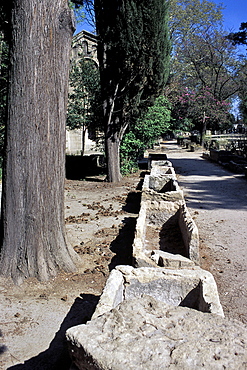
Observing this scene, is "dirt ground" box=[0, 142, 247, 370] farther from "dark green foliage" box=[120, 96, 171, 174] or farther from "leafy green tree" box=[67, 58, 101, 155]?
"leafy green tree" box=[67, 58, 101, 155]

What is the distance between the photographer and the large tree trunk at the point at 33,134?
4.12 metres

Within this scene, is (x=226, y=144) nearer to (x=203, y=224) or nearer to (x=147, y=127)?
(x=147, y=127)

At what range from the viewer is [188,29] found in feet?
99.7

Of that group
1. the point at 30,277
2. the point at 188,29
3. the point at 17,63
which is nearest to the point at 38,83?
the point at 17,63

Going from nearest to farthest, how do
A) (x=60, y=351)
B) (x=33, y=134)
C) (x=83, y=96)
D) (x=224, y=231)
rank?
(x=60, y=351) < (x=33, y=134) < (x=224, y=231) < (x=83, y=96)

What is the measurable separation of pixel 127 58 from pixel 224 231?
7297 mm

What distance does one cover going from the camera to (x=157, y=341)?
203 centimetres

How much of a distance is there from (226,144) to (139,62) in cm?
1772

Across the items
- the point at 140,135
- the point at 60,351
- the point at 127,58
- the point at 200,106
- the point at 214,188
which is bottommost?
the point at 60,351

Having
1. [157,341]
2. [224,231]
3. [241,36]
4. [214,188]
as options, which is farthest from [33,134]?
[241,36]

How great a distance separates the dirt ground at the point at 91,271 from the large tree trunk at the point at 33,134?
0.41 metres

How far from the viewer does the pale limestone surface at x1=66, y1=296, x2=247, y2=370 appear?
185cm

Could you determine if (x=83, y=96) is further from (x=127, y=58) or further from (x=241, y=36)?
(x=241, y=36)

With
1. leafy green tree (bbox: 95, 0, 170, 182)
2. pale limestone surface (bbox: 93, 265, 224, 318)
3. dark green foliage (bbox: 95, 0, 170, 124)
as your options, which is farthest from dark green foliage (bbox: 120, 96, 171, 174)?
pale limestone surface (bbox: 93, 265, 224, 318)
